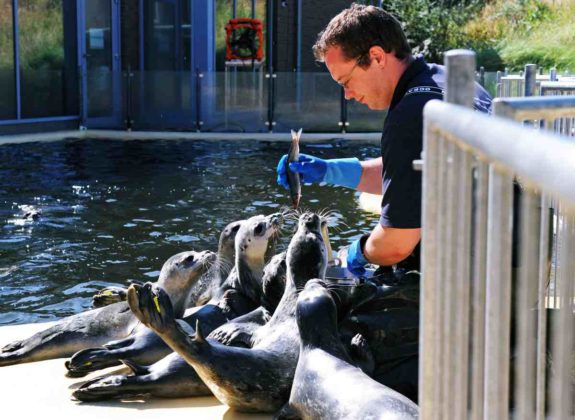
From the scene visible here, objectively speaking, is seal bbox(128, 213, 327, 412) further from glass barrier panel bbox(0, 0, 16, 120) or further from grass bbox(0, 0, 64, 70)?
grass bbox(0, 0, 64, 70)

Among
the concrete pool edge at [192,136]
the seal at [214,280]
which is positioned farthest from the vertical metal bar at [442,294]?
the concrete pool edge at [192,136]

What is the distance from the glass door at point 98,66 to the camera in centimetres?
2016

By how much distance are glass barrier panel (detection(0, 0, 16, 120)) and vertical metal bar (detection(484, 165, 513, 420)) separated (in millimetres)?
18426

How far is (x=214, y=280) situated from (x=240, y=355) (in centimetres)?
181

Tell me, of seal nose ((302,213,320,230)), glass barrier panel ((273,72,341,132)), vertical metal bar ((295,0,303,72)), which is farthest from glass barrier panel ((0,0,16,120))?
seal nose ((302,213,320,230))

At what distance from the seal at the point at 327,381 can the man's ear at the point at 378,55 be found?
109 cm

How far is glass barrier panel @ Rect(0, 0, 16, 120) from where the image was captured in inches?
743

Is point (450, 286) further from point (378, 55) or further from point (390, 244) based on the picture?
point (378, 55)

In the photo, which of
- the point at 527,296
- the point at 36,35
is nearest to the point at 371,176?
the point at 527,296

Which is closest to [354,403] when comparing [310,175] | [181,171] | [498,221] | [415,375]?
[415,375]

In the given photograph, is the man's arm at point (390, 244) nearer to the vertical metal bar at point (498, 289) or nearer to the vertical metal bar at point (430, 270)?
the vertical metal bar at point (430, 270)

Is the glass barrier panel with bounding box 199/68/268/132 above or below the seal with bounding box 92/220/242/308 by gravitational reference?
above

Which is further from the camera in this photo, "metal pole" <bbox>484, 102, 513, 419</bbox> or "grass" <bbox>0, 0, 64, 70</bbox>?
"grass" <bbox>0, 0, 64, 70</bbox>

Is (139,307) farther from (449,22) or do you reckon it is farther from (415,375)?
(449,22)
